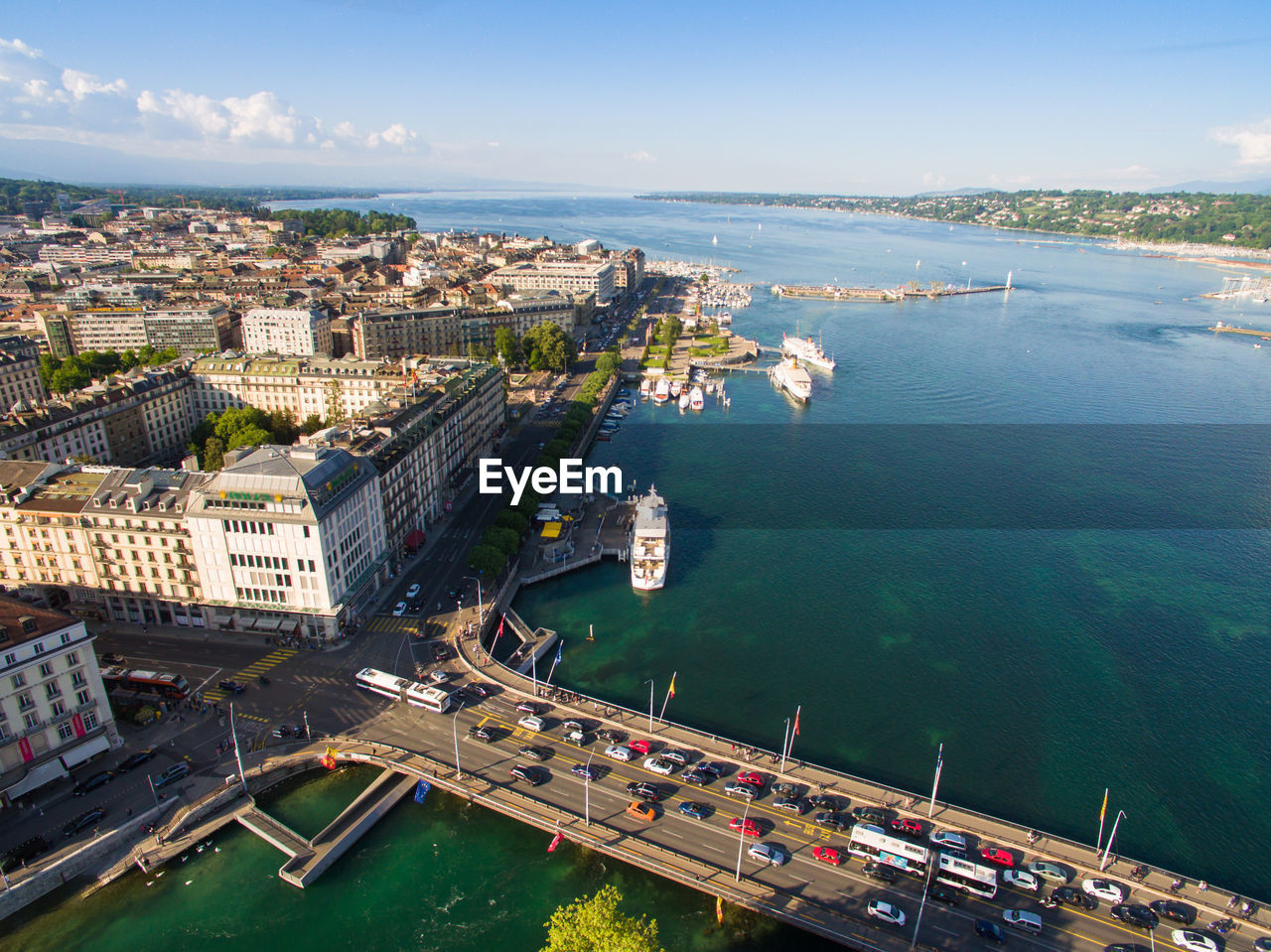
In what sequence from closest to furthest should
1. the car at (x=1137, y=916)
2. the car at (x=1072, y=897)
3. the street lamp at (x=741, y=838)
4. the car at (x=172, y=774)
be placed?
the car at (x=1137, y=916) → the car at (x=1072, y=897) → the street lamp at (x=741, y=838) → the car at (x=172, y=774)

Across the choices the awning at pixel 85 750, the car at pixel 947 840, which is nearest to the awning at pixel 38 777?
the awning at pixel 85 750

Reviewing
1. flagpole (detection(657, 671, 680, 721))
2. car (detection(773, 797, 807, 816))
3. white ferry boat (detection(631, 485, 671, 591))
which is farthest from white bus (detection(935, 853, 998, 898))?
white ferry boat (detection(631, 485, 671, 591))

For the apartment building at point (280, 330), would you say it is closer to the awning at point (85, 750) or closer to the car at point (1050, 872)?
the awning at point (85, 750)

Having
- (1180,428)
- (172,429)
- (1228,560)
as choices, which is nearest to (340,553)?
(172,429)

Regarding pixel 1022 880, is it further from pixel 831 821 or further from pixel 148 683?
pixel 148 683

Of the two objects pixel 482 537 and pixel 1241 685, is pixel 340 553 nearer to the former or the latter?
pixel 482 537
